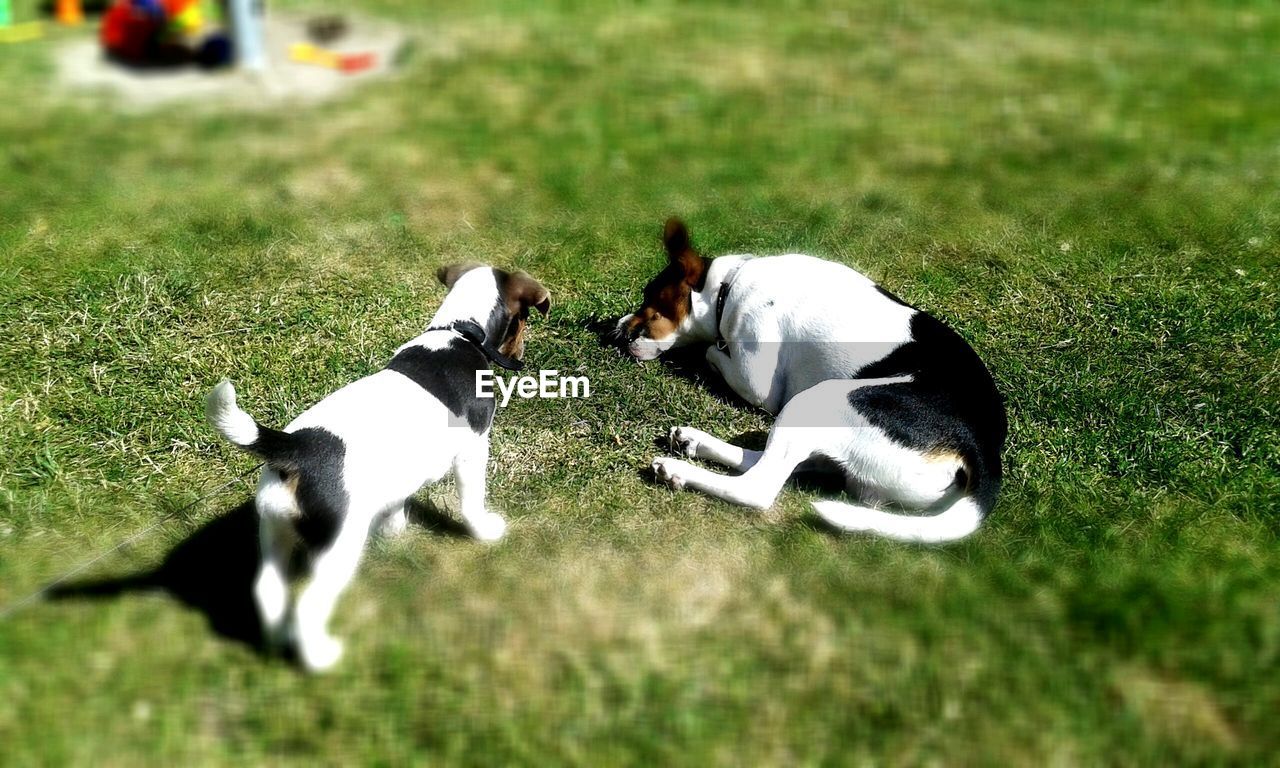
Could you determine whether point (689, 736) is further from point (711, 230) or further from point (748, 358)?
point (711, 230)

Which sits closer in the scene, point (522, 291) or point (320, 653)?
point (320, 653)

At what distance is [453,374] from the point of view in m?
4.24

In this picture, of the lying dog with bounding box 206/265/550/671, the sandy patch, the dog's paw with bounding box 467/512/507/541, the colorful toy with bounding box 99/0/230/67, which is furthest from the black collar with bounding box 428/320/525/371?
the colorful toy with bounding box 99/0/230/67

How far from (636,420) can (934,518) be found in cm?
180

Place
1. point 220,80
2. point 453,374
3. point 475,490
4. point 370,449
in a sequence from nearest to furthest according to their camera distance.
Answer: point 370,449
point 453,374
point 475,490
point 220,80

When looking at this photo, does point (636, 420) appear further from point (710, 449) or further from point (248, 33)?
point (248, 33)

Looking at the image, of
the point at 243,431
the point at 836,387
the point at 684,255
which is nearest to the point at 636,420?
the point at 684,255

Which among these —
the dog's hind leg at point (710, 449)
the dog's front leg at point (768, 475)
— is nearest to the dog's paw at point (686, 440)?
the dog's hind leg at point (710, 449)

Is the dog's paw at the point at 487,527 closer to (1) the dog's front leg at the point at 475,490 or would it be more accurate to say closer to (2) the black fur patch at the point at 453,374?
(1) the dog's front leg at the point at 475,490

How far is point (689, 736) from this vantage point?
3742 millimetres

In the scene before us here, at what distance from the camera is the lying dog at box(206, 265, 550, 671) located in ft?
11.6

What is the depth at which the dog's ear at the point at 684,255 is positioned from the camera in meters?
5.48

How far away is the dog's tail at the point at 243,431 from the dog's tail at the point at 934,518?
7.53 ft

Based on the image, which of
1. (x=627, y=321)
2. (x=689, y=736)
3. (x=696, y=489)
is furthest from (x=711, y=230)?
(x=689, y=736)
